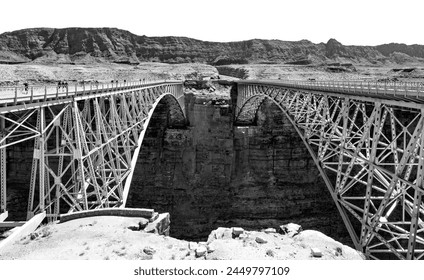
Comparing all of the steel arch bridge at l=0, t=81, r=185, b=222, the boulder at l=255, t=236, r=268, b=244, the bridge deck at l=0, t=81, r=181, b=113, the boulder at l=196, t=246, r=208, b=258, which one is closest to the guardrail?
the boulder at l=255, t=236, r=268, b=244

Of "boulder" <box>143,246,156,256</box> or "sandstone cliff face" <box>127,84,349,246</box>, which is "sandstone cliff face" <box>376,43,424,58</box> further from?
"boulder" <box>143,246,156,256</box>

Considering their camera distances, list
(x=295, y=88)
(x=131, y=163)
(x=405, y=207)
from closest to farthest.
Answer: (x=405, y=207) → (x=131, y=163) → (x=295, y=88)

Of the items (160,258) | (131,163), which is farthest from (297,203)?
(160,258)

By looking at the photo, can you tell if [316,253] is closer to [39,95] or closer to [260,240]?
[260,240]

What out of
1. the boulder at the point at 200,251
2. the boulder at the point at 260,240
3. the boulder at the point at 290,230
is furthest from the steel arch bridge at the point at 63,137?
the boulder at the point at 290,230

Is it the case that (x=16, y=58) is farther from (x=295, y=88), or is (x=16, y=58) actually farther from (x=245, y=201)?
(x=295, y=88)

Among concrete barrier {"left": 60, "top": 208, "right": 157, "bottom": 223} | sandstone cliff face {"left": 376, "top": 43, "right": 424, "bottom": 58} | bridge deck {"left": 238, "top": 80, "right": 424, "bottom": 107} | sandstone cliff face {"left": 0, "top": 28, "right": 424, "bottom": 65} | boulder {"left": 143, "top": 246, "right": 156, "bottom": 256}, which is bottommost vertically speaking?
concrete barrier {"left": 60, "top": 208, "right": 157, "bottom": 223}
